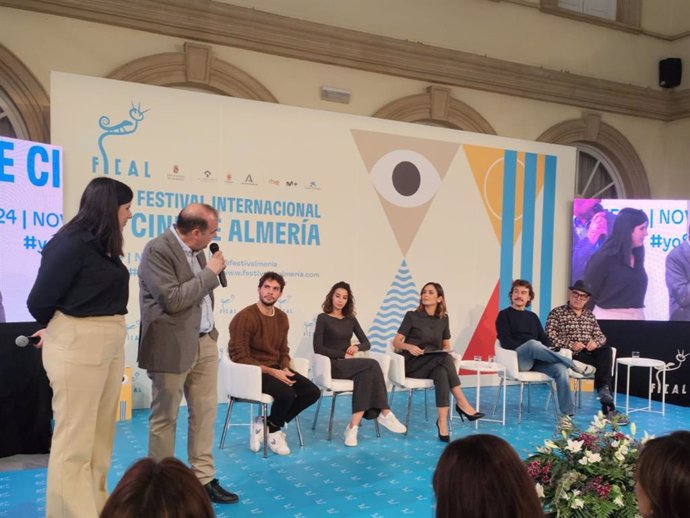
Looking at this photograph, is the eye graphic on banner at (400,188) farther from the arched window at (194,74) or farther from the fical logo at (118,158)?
the fical logo at (118,158)

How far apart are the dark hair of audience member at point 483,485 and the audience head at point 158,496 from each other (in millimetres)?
447

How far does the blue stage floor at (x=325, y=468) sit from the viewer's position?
11.7 feet

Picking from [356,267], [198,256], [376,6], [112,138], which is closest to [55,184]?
[112,138]

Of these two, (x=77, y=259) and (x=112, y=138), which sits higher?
(x=112, y=138)

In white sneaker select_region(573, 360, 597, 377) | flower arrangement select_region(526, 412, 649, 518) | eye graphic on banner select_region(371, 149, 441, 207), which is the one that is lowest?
white sneaker select_region(573, 360, 597, 377)

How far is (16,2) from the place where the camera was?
18.8 feet

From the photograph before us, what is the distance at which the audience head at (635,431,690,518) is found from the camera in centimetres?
140

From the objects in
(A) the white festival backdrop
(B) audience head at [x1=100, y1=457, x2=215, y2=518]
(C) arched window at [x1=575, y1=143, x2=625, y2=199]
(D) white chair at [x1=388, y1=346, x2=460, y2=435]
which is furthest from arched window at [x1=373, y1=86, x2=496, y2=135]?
(B) audience head at [x1=100, y1=457, x2=215, y2=518]

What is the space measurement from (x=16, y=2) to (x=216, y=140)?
6.38 ft

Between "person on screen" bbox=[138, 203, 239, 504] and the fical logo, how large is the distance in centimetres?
269

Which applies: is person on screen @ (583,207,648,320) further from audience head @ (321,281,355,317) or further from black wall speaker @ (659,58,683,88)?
audience head @ (321,281,355,317)

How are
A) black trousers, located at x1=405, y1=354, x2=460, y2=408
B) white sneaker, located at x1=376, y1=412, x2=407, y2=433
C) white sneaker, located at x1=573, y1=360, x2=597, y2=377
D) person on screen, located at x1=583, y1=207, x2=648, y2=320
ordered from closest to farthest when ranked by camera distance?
white sneaker, located at x1=376, y1=412, x2=407, y2=433
black trousers, located at x1=405, y1=354, x2=460, y2=408
white sneaker, located at x1=573, y1=360, x2=597, y2=377
person on screen, located at x1=583, y1=207, x2=648, y2=320

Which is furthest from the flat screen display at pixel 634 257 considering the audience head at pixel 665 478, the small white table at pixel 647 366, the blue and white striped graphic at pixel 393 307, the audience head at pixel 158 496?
the audience head at pixel 158 496

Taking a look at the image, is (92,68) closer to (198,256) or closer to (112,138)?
(112,138)
